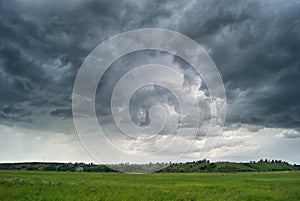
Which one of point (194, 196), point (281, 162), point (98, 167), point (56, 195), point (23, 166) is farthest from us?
point (281, 162)

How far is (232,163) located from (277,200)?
14131 centimetres

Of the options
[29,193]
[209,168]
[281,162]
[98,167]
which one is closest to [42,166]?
[98,167]

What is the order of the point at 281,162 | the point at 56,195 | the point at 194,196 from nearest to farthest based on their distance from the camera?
the point at 56,195 → the point at 194,196 → the point at 281,162

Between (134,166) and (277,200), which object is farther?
(134,166)

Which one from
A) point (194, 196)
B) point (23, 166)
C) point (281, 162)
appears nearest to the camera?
point (194, 196)

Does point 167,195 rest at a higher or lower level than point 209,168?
lower

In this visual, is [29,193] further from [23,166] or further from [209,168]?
[23,166]

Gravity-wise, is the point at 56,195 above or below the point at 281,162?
below

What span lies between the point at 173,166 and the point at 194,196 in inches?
5661

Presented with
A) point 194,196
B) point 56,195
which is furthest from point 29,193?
point 194,196

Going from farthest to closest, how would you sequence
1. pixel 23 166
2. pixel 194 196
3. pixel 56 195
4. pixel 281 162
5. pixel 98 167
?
pixel 281 162
pixel 23 166
pixel 98 167
pixel 194 196
pixel 56 195

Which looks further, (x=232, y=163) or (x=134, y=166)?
(x=134, y=166)

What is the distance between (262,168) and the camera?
521 ft

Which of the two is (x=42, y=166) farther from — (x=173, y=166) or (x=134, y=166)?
(x=173, y=166)
